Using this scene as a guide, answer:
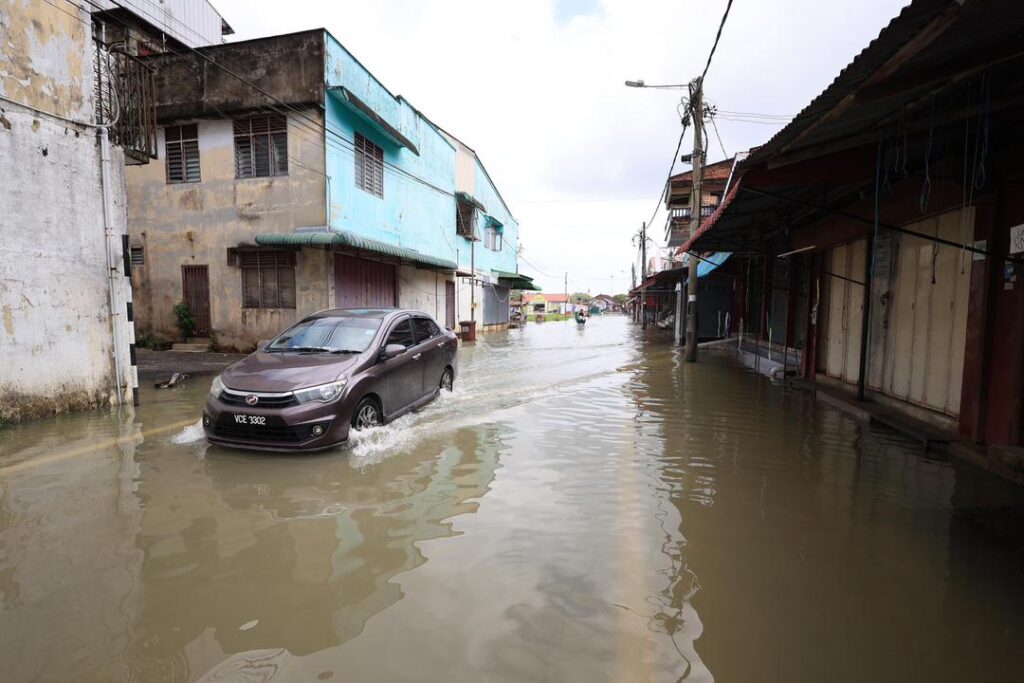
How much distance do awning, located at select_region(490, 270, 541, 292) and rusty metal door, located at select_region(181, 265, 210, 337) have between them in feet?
58.3

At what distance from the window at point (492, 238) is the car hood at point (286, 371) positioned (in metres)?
23.9

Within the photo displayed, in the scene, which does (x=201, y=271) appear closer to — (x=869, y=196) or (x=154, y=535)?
(x=154, y=535)

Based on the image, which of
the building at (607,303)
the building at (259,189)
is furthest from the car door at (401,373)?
the building at (607,303)

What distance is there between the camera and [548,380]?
1145 cm

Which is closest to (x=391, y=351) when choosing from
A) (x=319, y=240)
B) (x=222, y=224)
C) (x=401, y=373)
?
(x=401, y=373)

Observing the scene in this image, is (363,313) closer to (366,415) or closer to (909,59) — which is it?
(366,415)

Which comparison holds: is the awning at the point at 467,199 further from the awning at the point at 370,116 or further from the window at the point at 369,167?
the window at the point at 369,167

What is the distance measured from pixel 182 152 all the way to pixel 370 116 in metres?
5.21

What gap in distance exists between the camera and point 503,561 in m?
3.37

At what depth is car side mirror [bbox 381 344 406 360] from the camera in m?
6.40

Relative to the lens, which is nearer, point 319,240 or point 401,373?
point 401,373

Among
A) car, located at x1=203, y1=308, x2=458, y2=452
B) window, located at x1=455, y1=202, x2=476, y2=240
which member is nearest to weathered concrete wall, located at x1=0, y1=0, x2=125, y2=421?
car, located at x1=203, y1=308, x2=458, y2=452

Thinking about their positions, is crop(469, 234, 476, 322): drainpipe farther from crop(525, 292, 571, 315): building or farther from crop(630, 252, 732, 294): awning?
crop(525, 292, 571, 315): building

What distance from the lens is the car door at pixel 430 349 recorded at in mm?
7730
